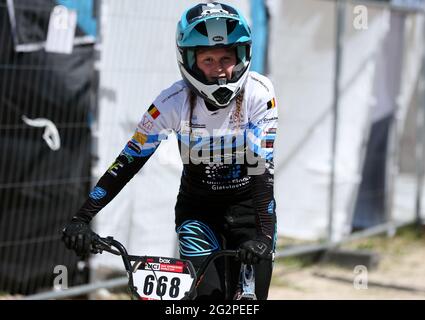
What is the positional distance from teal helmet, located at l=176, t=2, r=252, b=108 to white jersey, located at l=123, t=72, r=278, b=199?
0.45ft

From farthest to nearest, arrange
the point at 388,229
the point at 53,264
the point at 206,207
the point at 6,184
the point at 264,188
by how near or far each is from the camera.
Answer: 1. the point at 388,229
2. the point at 53,264
3. the point at 6,184
4. the point at 206,207
5. the point at 264,188

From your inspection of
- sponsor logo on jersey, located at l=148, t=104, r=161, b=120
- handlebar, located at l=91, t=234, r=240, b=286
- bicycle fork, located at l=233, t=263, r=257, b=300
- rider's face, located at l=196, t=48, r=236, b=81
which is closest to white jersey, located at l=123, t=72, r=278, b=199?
sponsor logo on jersey, located at l=148, t=104, r=161, b=120

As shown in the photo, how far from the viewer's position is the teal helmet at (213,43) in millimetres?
4430

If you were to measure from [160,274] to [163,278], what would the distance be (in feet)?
0.08

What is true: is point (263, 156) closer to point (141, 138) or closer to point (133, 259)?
point (141, 138)

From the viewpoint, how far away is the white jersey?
15.1 feet

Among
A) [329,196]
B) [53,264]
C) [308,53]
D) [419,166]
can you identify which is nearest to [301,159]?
[329,196]

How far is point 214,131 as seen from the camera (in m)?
4.70

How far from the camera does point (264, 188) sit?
4.53 m

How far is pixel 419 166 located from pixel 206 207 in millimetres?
7523

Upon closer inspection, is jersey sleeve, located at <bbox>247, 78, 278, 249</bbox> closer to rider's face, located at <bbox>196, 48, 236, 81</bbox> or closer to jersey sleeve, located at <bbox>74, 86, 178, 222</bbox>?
rider's face, located at <bbox>196, 48, 236, 81</bbox>

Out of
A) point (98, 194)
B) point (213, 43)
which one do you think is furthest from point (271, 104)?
point (98, 194)
